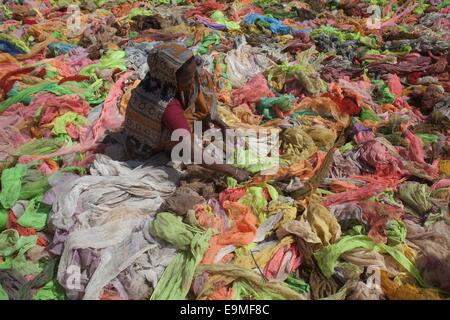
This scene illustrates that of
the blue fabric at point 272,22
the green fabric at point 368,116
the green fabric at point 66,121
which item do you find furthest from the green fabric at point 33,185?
the blue fabric at point 272,22

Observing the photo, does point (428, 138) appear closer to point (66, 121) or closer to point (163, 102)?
point (163, 102)

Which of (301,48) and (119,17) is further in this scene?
(119,17)

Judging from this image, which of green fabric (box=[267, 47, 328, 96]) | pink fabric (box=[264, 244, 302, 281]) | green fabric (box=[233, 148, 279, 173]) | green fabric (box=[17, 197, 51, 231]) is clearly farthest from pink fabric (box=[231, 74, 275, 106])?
green fabric (box=[17, 197, 51, 231])

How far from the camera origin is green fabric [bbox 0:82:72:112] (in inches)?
173

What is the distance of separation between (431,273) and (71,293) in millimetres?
2323

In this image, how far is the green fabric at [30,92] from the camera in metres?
4.39

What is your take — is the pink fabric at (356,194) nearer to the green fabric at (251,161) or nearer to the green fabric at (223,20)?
the green fabric at (251,161)

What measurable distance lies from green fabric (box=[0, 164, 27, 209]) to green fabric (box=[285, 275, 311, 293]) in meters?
2.24

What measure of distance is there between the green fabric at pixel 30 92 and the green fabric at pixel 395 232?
3597 millimetres

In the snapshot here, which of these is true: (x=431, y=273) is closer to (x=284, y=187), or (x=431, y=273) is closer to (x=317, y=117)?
(x=284, y=187)

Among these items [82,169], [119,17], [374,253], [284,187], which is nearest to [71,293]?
[82,169]

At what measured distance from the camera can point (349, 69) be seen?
5023 mm

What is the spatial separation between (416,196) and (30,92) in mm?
4065

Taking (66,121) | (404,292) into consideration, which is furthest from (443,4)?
(66,121)
